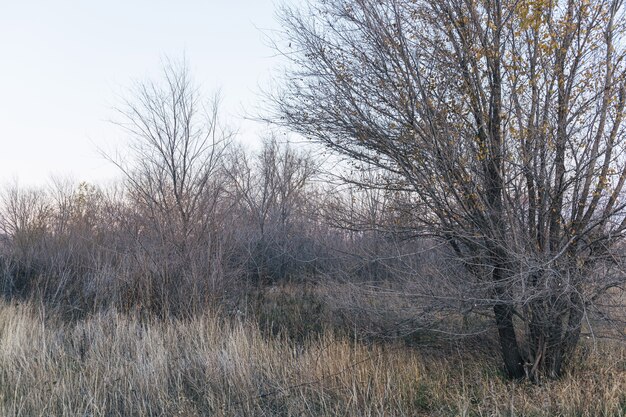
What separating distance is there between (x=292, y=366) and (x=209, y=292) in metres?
4.01

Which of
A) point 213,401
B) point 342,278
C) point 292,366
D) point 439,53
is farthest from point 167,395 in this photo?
point 439,53

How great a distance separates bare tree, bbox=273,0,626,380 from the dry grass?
32.7 inches

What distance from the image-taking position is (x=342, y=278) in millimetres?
8734

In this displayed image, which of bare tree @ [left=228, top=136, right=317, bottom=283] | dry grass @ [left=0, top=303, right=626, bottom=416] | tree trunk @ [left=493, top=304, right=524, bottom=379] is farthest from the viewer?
bare tree @ [left=228, top=136, right=317, bottom=283]

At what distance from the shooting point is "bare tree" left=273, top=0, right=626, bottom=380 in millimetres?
6656

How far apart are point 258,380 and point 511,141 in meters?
3.82

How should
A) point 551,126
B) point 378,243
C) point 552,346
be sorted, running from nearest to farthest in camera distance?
point 551,126 < point 552,346 < point 378,243

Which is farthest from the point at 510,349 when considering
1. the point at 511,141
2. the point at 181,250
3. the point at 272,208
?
the point at 272,208

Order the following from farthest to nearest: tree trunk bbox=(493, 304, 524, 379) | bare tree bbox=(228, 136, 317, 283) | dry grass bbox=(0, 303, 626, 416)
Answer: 1. bare tree bbox=(228, 136, 317, 283)
2. tree trunk bbox=(493, 304, 524, 379)
3. dry grass bbox=(0, 303, 626, 416)

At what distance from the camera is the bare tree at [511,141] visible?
6656mm

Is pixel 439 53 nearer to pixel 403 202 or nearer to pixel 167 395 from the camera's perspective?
pixel 403 202

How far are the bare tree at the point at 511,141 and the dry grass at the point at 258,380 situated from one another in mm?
831

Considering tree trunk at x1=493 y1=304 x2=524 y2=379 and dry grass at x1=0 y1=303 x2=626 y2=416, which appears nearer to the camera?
dry grass at x1=0 y1=303 x2=626 y2=416

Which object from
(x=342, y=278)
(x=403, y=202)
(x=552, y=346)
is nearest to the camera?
(x=552, y=346)
